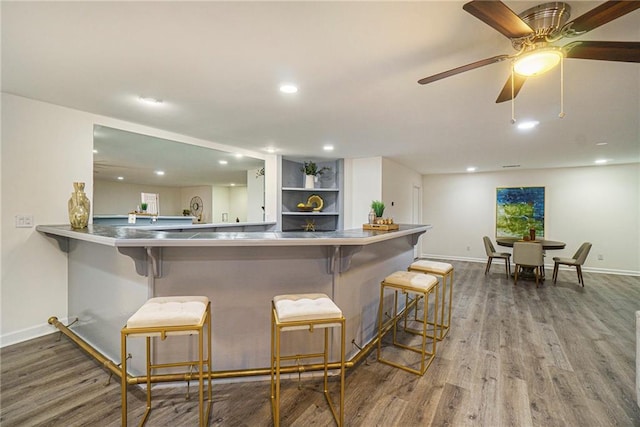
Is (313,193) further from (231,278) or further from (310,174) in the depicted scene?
(231,278)

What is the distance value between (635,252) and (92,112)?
9.55 m

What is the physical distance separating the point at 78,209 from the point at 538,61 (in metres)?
3.67

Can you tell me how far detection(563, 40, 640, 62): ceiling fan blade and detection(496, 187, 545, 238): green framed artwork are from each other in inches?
242

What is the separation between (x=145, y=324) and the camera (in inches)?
57.4

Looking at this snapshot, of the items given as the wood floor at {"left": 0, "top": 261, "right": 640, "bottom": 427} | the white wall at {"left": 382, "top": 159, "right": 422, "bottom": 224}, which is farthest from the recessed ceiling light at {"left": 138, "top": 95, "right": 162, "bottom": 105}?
the white wall at {"left": 382, "top": 159, "right": 422, "bottom": 224}

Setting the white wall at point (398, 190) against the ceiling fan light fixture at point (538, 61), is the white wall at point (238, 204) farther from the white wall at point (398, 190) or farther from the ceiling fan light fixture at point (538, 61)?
the ceiling fan light fixture at point (538, 61)

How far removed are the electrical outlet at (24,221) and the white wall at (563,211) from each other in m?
7.68

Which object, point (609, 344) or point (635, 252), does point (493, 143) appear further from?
point (635, 252)

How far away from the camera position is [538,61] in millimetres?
1484

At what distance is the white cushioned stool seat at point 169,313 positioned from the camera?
1.47m

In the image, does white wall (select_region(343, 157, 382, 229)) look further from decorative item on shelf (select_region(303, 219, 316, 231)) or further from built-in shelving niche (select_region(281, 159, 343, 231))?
decorative item on shelf (select_region(303, 219, 316, 231))

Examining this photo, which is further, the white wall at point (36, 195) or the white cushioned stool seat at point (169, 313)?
the white wall at point (36, 195)

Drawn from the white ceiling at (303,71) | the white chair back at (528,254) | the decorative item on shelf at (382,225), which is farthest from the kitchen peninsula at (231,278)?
the white chair back at (528,254)

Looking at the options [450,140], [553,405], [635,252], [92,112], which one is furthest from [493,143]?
[92,112]
